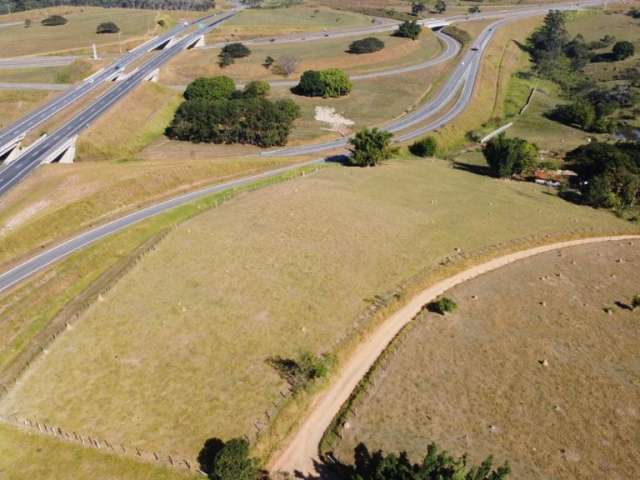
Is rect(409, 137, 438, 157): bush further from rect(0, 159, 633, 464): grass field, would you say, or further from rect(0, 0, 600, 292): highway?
rect(0, 159, 633, 464): grass field

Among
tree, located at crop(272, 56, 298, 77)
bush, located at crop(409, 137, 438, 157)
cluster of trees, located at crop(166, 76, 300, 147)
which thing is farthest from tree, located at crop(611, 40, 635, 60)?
cluster of trees, located at crop(166, 76, 300, 147)

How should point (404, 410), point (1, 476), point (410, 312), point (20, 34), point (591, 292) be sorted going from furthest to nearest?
point (20, 34), point (591, 292), point (410, 312), point (404, 410), point (1, 476)

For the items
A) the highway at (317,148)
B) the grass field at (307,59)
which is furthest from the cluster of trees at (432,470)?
the grass field at (307,59)

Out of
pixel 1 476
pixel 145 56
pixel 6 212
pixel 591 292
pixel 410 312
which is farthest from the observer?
pixel 145 56

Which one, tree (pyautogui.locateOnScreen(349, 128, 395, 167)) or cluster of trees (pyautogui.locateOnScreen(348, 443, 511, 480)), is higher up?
cluster of trees (pyautogui.locateOnScreen(348, 443, 511, 480))

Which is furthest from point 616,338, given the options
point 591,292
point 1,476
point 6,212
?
point 6,212

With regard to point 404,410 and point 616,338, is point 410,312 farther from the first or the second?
point 616,338
